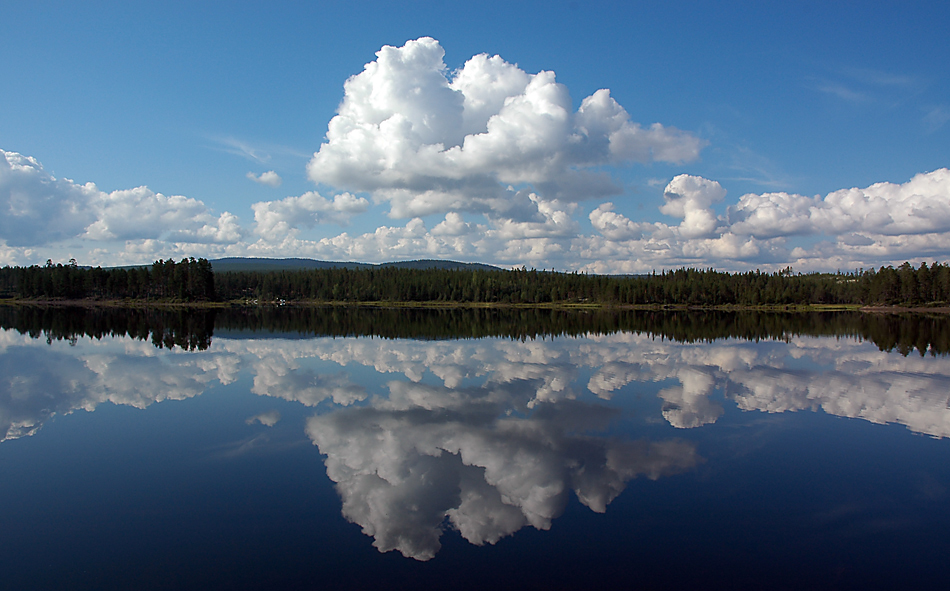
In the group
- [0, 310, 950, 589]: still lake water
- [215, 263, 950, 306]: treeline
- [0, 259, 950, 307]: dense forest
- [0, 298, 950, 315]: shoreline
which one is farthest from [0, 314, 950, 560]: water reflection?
[215, 263, 950, 306]: treeline

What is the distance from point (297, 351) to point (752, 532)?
33941mm

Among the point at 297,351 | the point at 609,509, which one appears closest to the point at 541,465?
the point at 609,509

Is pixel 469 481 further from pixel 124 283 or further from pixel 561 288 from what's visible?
pixel 561 288

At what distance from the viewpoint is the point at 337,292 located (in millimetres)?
181125

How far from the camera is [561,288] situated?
178000 mm

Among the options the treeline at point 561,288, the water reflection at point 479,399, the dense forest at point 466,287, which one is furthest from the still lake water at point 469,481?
the treeline at point 561,288

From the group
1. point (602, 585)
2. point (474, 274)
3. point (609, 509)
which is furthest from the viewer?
point (474, 274)

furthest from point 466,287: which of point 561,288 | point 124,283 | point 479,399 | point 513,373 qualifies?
point 479,399

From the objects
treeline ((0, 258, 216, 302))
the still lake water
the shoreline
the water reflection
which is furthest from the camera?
treeline ((0, 258, 216, 302))

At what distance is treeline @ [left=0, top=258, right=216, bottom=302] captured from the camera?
136m

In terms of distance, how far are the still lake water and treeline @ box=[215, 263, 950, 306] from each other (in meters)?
140

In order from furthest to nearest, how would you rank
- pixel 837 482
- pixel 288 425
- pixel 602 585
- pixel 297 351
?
pixel 297 351, pixel 288 425, pixel 837 482, pixel 602 585

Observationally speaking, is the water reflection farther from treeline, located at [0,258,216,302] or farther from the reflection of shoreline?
treeline, located at [0,258,216,302]

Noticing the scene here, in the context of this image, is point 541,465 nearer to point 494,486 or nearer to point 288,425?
point 494,486
